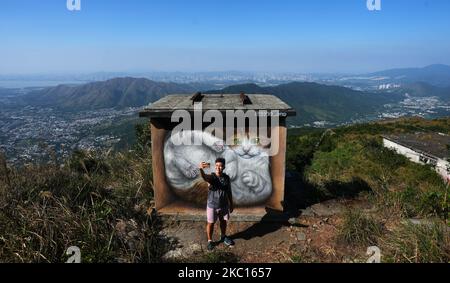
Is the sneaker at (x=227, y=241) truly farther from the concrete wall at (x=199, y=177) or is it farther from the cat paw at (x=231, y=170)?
the cat paw at (x=231, y=170)

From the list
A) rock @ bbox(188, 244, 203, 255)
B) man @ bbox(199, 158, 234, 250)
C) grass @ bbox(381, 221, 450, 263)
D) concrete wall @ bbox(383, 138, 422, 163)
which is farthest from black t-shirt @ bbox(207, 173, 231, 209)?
concrete wall @ bbox(383, 138, 422, 163)

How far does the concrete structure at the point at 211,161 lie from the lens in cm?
546

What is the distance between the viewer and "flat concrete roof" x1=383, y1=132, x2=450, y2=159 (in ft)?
77.6

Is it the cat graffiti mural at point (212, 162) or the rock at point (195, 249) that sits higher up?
the cat graffiti mural at point (212, 162)

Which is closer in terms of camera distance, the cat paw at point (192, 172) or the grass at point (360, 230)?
the grass at point (360, 230)

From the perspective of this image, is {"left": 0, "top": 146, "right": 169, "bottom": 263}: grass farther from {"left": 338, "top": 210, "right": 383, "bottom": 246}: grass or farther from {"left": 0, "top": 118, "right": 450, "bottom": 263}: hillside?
{"left": 338, "top": 210, "right": 383, "bottom": 246}: grass

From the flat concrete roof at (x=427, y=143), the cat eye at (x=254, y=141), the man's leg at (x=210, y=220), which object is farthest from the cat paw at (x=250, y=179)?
the flat concrete roof at (x=427, y=143)

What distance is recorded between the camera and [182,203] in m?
5.85

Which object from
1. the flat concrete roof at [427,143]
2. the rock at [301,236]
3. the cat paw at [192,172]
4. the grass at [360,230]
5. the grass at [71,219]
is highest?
the cat paw at [192,172]

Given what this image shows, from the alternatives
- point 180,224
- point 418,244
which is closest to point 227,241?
point 180,224

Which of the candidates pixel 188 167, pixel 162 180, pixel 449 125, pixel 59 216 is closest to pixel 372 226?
pixel 188 167
